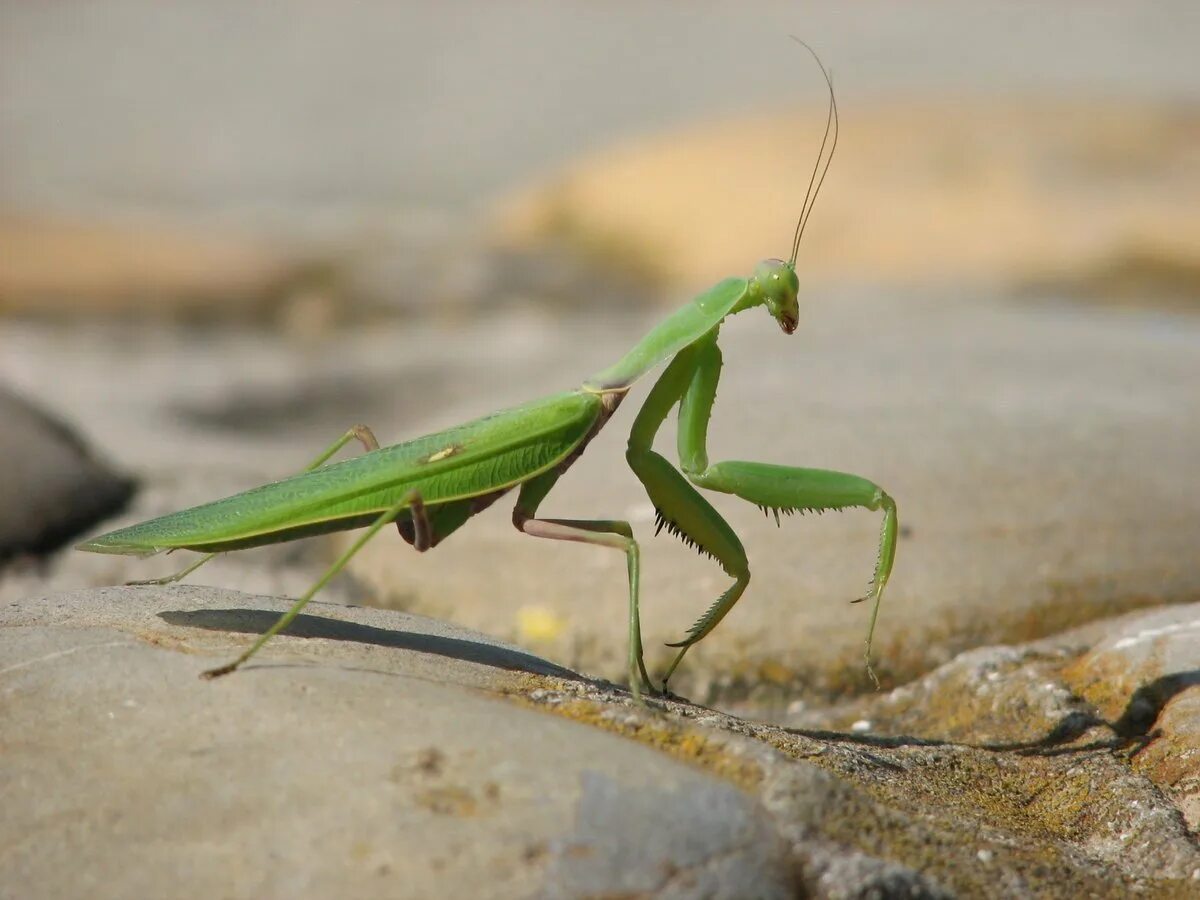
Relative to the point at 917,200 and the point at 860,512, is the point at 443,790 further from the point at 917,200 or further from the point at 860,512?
the point at 917,200

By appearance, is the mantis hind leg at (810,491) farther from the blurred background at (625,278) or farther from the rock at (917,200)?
the rock at (917,200)

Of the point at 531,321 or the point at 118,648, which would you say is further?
the point at 531,321

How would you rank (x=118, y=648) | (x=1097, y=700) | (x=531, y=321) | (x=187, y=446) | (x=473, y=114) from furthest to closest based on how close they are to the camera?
1. (x=473, y=114)
2. (x=531, y=321)
3. (x=187, y=446)
4. (x=1097, y=700)
5. (x=118, y=648)

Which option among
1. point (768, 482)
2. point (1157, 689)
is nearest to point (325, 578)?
point (768, 482)

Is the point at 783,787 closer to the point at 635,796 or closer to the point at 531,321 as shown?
the point at 635,796

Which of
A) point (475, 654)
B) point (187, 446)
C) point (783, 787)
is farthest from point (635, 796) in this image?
point (187, 446)

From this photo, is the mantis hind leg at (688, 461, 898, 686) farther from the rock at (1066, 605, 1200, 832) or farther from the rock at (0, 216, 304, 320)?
the rock at (0, 216, 304, 320)
